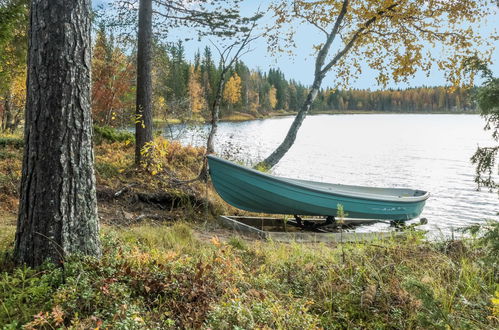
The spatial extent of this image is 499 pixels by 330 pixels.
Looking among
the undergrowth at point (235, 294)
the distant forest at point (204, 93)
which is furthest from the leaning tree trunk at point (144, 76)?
the undergrowth at point (235, 294)

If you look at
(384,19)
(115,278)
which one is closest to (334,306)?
(115,278)

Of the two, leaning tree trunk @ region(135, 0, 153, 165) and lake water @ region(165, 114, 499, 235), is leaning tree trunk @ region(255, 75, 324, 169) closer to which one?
lake water @ region(165, 114, 499, 235)

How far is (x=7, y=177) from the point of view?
296 inches

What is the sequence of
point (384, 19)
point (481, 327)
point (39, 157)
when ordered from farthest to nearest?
point (384, 19)
point (39, 157)
point (481, 327)

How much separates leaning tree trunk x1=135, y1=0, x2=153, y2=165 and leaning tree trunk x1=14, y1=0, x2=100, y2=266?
6384 millimetres

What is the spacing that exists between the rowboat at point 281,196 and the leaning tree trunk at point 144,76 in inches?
102

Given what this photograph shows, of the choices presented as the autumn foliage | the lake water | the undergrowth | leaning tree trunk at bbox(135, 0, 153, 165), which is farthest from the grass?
the autumn foliage

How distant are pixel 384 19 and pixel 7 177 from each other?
31.7 feet

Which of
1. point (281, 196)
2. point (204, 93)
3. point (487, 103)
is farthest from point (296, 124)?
point (204, 93)

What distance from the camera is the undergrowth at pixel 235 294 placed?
2.76 meters

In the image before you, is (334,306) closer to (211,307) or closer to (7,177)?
(211,307)

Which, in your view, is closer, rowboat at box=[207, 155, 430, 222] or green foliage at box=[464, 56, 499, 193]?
green foliage at box=[464, 56, 499, 193]

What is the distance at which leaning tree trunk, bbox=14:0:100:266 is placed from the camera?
10.8 ft

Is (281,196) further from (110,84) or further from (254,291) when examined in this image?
(110,84)
